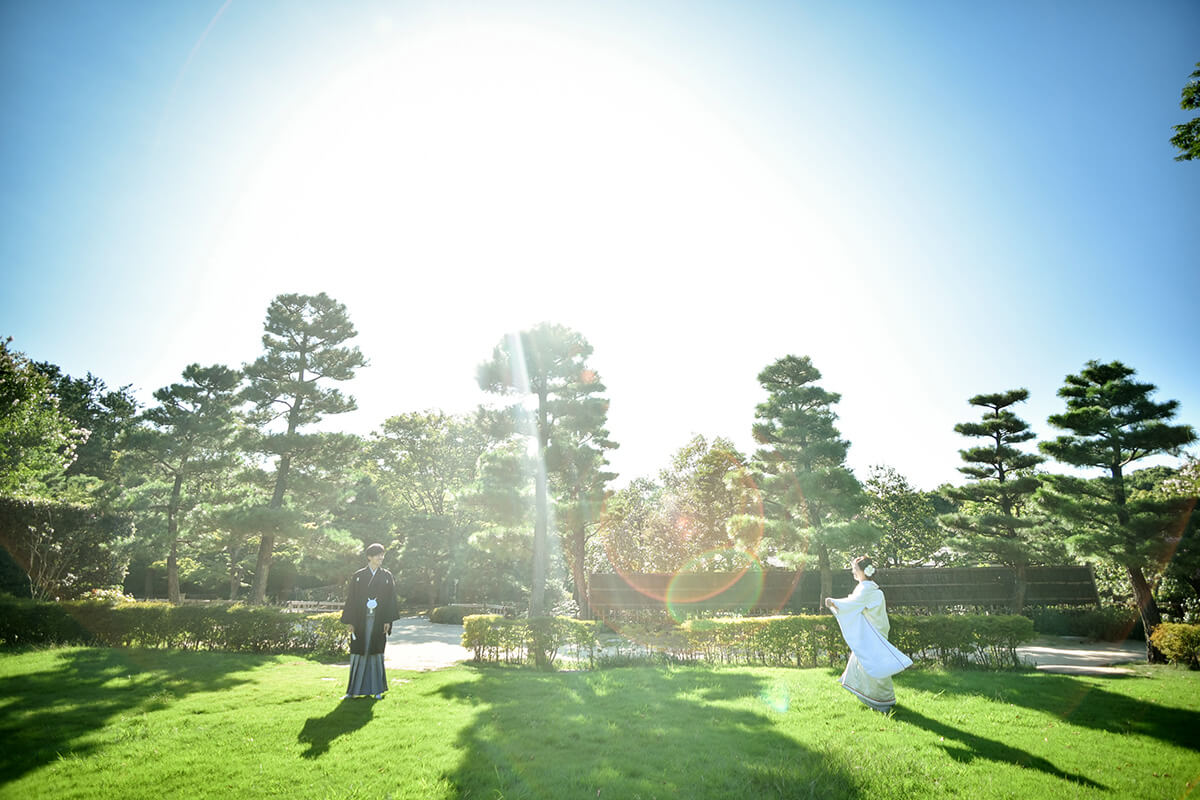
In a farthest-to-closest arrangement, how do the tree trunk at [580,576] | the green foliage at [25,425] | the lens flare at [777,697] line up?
the tree trunk at [580,576]
the green foliage at [25,425]
the lens flare at [777,697]

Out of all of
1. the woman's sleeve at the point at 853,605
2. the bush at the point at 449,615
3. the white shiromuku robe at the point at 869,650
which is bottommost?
the bush at the point at 449,615

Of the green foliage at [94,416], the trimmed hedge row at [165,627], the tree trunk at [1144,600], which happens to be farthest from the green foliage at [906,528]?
the green foliage at [94,416]

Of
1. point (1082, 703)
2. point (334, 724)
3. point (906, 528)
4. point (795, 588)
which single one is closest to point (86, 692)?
point (334, 724)

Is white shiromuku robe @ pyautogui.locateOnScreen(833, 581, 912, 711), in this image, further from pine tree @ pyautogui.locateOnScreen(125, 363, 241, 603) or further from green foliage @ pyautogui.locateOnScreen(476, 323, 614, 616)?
pine tree @ pyautogui.locateOnScreen(125, 363, 241, 603)

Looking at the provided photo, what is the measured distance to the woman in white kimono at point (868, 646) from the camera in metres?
6.79

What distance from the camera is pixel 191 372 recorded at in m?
22.9

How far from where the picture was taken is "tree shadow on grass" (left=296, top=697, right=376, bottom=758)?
5188 mm

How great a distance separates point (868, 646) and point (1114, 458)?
13.6m

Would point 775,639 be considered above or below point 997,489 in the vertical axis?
below

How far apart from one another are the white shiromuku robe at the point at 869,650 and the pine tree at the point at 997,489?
50.1 feet

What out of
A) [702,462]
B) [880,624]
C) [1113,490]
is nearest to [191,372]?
[702,462]

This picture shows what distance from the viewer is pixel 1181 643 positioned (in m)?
9.77

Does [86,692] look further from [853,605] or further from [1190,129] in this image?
[1190,129]

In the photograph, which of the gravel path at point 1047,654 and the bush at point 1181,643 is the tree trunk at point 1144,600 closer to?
the gravel path at point 1047,654
